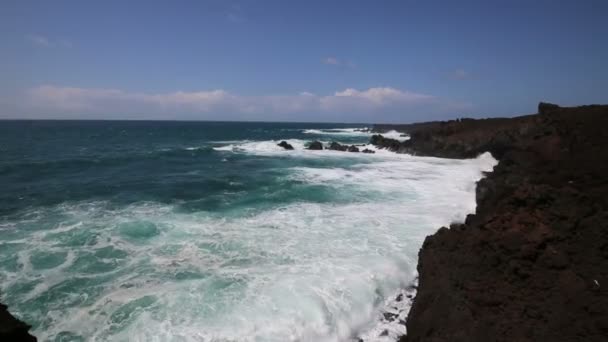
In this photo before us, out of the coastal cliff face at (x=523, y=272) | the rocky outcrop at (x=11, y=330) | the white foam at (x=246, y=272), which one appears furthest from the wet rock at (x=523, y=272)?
the rocky outcrop at (x=11, y=330)

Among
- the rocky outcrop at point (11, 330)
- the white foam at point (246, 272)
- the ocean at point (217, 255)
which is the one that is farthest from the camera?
the ocean at point (217, 255)

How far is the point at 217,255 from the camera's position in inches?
402

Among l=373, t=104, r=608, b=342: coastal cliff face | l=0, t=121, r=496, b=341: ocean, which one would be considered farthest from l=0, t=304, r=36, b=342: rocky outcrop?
l=373, t=104, r=608, b=342: coastal cliff face

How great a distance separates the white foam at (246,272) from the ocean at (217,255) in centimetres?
4

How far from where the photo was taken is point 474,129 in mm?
35406

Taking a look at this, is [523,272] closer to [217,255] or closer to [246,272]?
[246,272]

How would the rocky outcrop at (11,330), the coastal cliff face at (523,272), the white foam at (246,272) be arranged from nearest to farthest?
1. the rocky outcrop at (11,330)
2. the coastal cliff face at (523,272)
3. the white foam at (246,272)

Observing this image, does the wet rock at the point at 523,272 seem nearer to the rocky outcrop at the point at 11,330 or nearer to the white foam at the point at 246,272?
the white foam at the point at 246,272

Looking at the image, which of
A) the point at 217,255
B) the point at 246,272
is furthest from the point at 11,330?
the point at 217,255

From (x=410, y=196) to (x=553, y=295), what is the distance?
12.7 metres

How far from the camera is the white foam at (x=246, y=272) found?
22.9ft

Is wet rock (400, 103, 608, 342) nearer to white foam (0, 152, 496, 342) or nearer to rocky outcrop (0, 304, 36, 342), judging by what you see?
white foam (0, 152, 496, 342)

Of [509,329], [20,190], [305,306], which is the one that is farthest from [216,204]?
[509,329]

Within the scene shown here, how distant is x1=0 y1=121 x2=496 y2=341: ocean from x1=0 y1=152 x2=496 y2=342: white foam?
37mm
